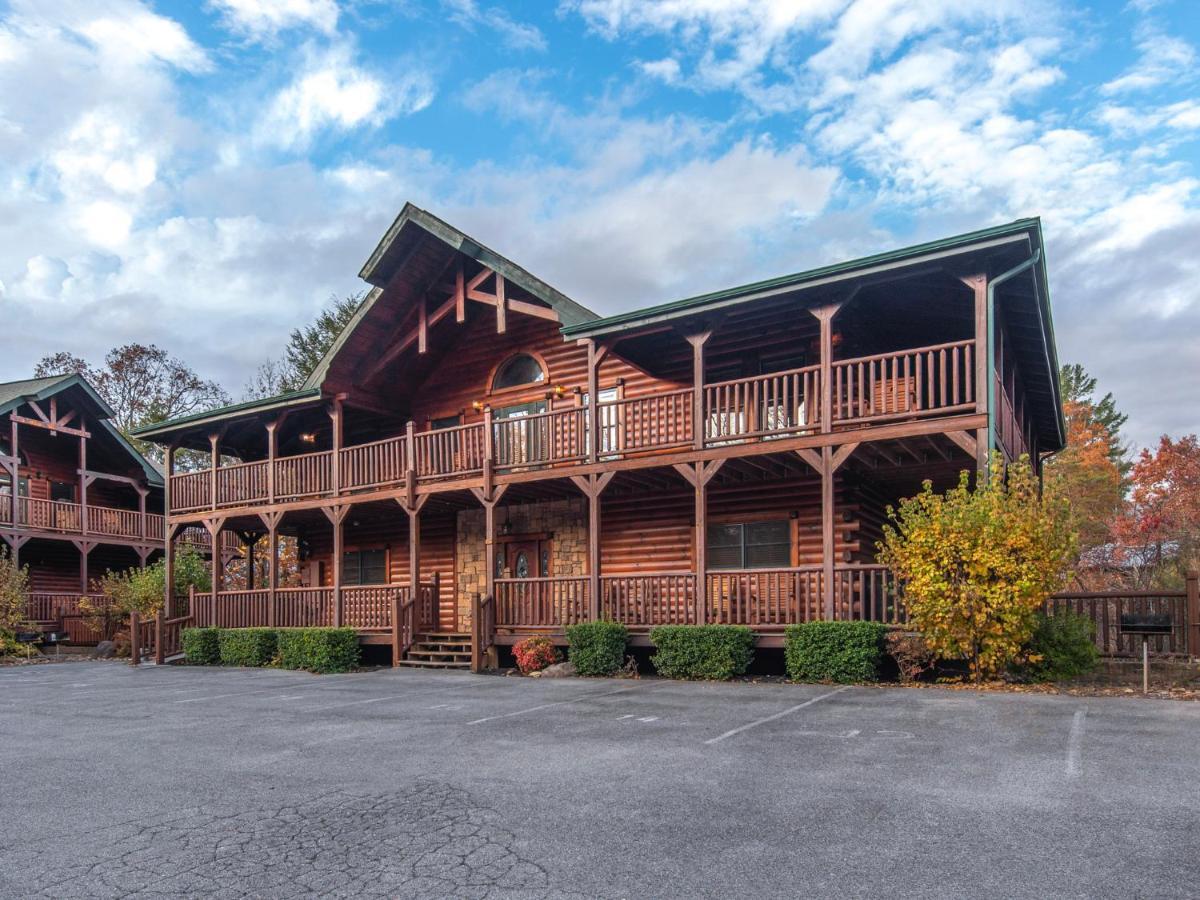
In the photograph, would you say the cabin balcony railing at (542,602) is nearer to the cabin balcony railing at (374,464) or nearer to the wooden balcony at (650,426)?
the wooden balcony at (650,426)

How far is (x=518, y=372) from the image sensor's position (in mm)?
22047

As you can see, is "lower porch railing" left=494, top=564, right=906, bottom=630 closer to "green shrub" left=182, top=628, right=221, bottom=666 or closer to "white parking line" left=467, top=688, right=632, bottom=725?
"white parking line" left=467, top=688, right=632, bottom=725

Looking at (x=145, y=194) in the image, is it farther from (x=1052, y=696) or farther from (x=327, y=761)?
(x=1052, y=696)

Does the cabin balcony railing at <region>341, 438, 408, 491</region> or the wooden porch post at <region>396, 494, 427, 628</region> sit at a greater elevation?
the cabin balcony railing at <region>341, 438, 408, 491</region>

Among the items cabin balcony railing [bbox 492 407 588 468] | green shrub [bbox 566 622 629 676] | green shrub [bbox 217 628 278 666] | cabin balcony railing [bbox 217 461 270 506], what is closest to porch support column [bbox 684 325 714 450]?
cabin balcony railing [bbox 492 407 588 468]

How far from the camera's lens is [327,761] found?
824cm

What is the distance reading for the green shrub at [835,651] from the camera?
13234 mm

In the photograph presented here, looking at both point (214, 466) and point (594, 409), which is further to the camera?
point (214, 466)

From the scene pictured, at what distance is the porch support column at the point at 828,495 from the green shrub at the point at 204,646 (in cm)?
1576

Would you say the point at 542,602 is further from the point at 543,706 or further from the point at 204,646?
the point at 204,646

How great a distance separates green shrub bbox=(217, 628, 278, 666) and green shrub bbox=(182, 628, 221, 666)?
0.77 meters

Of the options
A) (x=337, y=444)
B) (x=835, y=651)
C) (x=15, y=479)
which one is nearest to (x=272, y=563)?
(x=337, y=444)

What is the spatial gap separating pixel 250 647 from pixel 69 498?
1879 centimetres

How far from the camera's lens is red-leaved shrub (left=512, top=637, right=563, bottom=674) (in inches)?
649
